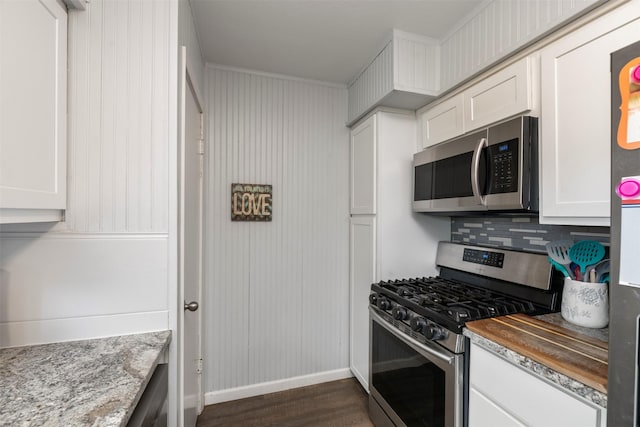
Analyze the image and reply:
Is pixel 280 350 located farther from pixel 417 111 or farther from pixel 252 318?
pixel 417 111

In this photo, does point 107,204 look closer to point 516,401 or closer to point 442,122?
point 516,401

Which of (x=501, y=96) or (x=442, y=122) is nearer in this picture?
(x=501, y=96)

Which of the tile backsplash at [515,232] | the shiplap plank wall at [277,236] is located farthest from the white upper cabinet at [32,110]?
the tile backsplash at [515,232]

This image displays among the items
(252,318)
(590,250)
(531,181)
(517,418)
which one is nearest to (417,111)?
(531,181)

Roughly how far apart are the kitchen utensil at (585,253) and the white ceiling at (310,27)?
1.32 m

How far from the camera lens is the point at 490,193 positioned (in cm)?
139

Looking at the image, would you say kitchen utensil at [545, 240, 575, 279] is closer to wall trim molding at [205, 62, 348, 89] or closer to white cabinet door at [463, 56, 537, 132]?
white cabinet door at [463, 56, 537, 132]

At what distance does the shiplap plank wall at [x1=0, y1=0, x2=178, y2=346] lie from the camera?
107cm

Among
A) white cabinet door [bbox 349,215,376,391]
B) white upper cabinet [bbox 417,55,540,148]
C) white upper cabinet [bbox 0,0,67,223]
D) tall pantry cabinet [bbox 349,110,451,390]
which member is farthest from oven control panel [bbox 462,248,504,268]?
white upper cabinet [bbox 0,0,67,223]

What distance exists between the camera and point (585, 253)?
1206mm

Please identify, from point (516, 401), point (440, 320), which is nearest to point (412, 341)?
point (440, 320)

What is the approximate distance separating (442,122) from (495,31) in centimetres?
52

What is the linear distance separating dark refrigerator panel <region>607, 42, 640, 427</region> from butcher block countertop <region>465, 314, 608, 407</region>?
0.14 meters

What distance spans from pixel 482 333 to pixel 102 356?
142 cm
